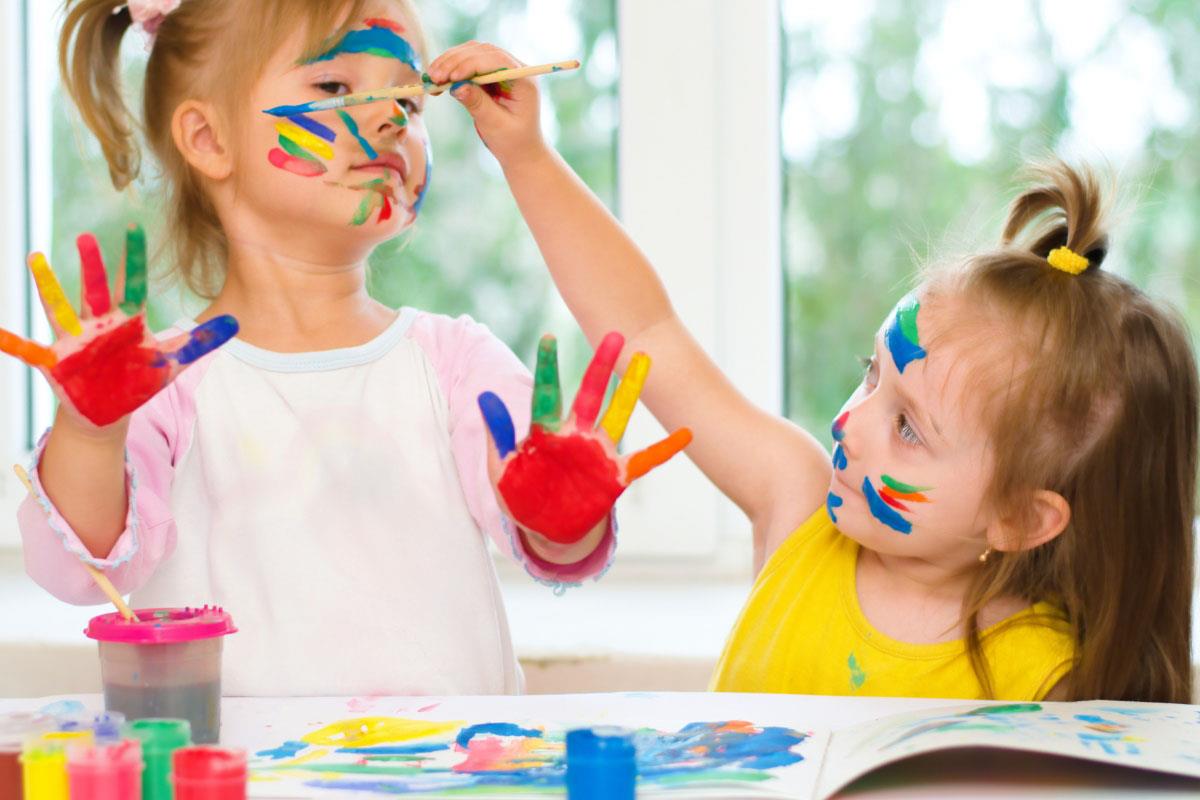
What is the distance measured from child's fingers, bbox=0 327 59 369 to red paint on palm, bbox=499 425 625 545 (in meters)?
0.26

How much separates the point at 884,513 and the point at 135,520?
51 cm

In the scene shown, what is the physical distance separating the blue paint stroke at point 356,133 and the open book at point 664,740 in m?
0.40

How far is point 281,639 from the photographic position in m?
0.98

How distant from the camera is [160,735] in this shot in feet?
1.99

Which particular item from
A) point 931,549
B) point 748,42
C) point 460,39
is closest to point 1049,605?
point 931,549

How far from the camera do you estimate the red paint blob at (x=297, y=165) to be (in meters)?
0.98

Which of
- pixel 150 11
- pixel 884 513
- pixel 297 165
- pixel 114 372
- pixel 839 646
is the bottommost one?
pixel 839 646

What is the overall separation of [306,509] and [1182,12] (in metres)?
1.15

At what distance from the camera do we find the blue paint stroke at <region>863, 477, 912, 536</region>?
95 cm

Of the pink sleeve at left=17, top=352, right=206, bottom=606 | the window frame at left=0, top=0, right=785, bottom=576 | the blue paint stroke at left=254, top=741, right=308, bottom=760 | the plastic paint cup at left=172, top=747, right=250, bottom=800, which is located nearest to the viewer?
the plastic paint cup at left=172, top=747, right=250, bottom=800

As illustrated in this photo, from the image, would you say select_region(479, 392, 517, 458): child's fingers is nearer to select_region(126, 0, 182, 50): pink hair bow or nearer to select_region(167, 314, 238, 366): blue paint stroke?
select_region(167, 314, 238, 366): blue paint stroke

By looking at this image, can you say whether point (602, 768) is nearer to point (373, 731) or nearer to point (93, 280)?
point (373, 731)

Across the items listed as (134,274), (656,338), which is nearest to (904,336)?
(656,338)

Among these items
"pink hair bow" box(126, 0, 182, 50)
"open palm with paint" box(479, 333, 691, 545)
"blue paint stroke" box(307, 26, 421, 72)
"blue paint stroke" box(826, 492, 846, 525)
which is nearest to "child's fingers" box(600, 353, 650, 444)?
"open palm with paint" box(479, 333, 691, 545)
